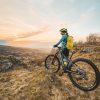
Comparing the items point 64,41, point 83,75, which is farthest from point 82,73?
point 64,41

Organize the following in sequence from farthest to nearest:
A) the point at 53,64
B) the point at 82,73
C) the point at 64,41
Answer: the point at 53,64 → the point at 64,41 → the point at 82,73

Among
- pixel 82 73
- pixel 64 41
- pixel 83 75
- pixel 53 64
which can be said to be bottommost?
pixel 83 75

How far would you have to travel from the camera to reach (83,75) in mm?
7297

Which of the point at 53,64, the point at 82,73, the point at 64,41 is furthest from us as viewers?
the point at 53,64

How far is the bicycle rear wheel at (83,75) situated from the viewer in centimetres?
680

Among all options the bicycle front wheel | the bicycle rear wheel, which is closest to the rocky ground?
the bicycle rear wheel

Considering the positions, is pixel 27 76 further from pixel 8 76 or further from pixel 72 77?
pixel 72 77

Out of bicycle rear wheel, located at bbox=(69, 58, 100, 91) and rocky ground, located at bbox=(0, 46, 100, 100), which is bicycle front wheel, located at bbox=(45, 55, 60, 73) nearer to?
rocky ground, located at bbox=(0, 46, 100, 100)

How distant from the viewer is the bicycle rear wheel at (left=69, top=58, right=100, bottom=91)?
6805mm

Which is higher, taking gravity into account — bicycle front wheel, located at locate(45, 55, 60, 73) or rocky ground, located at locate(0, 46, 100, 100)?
bicycle front wheel, located at locate(45, 55, 60, 73)

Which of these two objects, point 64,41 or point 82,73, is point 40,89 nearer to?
point 82,73

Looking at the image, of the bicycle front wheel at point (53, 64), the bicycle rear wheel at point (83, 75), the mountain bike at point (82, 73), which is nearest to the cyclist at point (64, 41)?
the mountain bike at point (82, 73)

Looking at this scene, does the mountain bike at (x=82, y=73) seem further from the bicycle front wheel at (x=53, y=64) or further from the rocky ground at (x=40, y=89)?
the bicycle front wheel at (x=53, y=64)

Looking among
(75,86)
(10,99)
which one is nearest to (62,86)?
(75,86)
